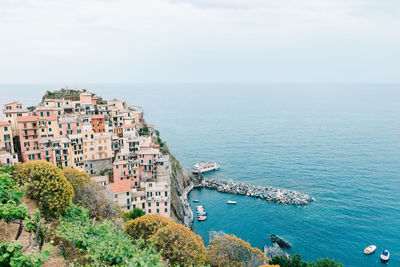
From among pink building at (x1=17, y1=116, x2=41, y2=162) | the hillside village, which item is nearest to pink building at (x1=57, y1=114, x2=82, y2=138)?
the hillside village

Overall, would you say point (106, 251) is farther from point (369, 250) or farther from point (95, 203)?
point (369, 250)

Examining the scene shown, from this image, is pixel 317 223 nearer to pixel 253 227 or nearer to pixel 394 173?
pixel 253 227

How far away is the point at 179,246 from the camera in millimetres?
23891

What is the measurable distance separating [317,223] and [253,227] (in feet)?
50.2

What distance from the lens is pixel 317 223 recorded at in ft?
199

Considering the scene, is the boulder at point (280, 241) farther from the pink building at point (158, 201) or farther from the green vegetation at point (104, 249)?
the green vegetation at point (104, 249)

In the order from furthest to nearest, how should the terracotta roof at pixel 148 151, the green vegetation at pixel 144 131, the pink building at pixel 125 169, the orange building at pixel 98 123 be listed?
the green vegetation at pixel 144 131 < the orange building at pixel 98 123 < the terracotta roof at pixel 148 151 < the pink building at pixel 125 169

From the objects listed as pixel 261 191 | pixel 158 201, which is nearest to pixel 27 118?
pixel 158 201

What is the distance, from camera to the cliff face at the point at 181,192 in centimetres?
5919

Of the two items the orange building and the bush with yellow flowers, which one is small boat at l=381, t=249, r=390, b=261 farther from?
the orange building

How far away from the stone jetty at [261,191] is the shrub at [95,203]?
155ft

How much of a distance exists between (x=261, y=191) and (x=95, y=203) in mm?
53492

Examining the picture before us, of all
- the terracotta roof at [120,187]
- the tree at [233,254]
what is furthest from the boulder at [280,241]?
the terracotta roof at [120,187]

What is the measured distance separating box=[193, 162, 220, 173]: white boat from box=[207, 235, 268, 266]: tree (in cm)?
5978
